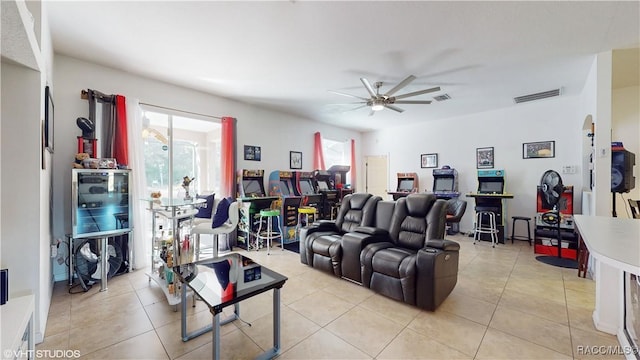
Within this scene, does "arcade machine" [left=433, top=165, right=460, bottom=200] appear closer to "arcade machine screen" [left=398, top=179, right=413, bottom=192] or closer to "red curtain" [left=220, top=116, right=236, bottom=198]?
"arcade machine screen" [left=398, top=179, right=413, bottom=192]

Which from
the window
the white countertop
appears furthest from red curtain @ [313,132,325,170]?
the white countertop

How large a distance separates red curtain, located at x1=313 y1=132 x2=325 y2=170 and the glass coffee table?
15.3 feet

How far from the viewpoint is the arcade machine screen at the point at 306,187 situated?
6098 millimetres

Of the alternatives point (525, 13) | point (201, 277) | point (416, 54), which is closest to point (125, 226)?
point (201, 277)

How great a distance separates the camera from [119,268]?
3582 mm

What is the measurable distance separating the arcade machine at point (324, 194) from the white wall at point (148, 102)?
1.92ft

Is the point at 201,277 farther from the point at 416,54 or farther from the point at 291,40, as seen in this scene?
the point at 416,54

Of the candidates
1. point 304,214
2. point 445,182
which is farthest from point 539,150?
point 304,214

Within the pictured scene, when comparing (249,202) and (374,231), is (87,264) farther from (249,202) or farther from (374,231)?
(374,231)

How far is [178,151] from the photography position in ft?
15.3

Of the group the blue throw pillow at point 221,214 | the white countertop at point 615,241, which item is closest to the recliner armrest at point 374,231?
the blue throw pillow at point 221,214

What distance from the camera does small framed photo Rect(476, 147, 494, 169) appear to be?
19.7 ft

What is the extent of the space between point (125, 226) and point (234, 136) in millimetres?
2468

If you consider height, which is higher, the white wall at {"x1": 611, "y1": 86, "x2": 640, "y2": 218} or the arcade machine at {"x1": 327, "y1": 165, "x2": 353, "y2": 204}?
→ the white wall at {"x1": 611, "y1": 86, "x2": 640, "y2": 218}
